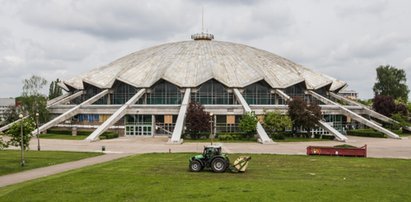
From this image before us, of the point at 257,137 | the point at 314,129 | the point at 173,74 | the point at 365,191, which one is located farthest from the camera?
the point at 173,74

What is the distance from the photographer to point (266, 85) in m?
78.1

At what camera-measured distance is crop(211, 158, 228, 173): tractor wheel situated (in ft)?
81.6

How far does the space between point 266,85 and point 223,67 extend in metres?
8.40

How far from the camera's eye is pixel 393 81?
9662cm

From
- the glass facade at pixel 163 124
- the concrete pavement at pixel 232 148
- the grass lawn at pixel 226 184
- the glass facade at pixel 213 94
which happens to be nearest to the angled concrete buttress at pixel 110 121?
the concrete pavement at pixel 232 148

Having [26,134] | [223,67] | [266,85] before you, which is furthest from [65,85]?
[26,134]

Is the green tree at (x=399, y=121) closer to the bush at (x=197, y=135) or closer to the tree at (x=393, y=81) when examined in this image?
the tree at (x=393, y=81)

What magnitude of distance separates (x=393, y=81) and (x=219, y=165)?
8297cm

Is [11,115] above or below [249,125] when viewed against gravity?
above

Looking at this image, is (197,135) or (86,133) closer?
(197,135)

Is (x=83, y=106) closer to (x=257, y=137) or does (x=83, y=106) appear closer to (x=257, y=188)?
(x=257, y=137)

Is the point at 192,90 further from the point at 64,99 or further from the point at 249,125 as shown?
→ the point at 64,99

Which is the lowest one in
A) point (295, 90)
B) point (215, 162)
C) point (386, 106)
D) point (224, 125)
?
point (215, 162)

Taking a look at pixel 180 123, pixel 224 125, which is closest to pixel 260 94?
pixel 224 125
